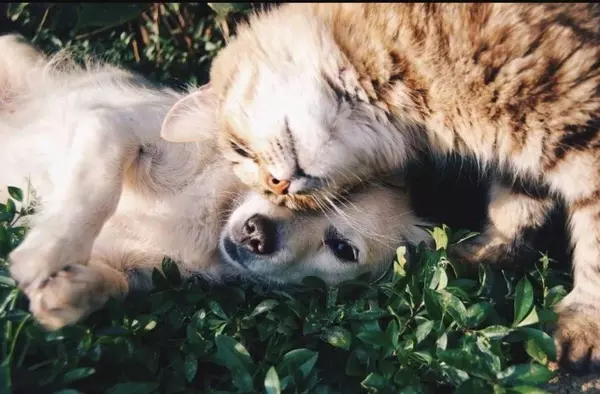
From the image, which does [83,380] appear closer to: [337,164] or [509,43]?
[337,164]

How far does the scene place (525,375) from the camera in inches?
74.5

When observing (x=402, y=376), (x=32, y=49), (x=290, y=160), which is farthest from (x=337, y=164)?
(x=32, y=49)

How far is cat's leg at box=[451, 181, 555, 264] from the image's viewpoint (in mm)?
2584

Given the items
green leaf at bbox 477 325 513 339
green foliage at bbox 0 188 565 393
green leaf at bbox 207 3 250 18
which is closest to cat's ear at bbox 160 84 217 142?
green foliage at bbox 0 188 565 393

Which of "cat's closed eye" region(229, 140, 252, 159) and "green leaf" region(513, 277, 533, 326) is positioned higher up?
"cat's closed eye" region(229, 140, 252, 159)

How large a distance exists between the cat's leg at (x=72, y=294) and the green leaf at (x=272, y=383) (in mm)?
634

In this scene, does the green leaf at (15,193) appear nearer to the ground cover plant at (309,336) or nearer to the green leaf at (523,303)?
the ground cover plant at (309,336)

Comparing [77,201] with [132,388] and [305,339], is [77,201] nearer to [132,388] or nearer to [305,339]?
[132,388]

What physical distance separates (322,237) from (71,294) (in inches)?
38.7

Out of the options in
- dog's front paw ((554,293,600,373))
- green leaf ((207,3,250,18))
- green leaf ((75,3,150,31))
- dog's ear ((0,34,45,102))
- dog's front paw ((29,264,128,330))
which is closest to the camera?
dog's front paw ((29,264,128,330))

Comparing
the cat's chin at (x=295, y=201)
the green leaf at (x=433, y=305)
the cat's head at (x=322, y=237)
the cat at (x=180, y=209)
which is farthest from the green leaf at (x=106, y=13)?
the green leaf at (x=433, y=305)

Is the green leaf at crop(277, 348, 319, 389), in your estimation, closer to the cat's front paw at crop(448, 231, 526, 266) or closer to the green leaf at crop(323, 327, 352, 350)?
the green leaf at crop(323, 327, 352, 350)

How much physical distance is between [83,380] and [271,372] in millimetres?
524

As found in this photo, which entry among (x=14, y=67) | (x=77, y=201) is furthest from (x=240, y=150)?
(x=14, y=67)
